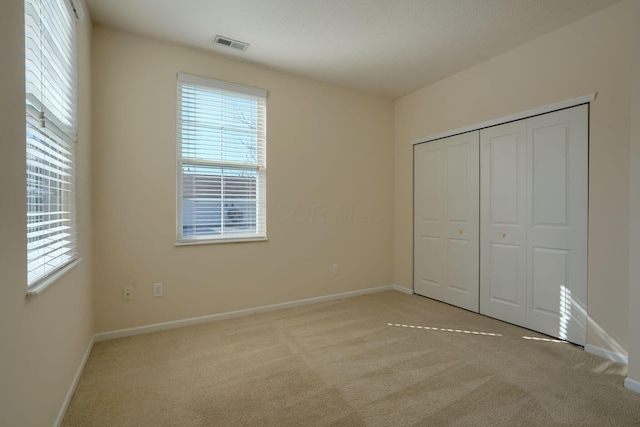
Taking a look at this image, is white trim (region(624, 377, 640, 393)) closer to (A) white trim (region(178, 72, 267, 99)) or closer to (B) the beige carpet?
(B) the beige carpet

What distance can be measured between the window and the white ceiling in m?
0.44

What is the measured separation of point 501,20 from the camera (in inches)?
102

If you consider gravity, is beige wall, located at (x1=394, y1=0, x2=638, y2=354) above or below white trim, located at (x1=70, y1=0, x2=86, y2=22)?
below

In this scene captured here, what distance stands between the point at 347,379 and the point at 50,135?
235 cm

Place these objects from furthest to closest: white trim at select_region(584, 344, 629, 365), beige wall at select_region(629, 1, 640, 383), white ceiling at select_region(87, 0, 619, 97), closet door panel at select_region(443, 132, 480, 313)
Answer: closet door panel at select_region(443, 132, 480, 313), white ceiling at select_region(87, 0, 619, 97), white trim at select_region(584, 344, 629, 365), beige wall at select_region(629, 1, 640, 383)

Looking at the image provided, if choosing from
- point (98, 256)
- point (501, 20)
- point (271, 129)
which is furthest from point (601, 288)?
point (98, 256)

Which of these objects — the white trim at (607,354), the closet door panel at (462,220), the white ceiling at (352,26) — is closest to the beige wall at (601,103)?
the white trim at (607,354)

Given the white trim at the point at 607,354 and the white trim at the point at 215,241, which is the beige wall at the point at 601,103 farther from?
the white trim at the point at 215,241

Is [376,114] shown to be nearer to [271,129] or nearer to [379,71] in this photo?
[379,71]

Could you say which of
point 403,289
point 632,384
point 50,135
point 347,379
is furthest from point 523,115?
point 50,135

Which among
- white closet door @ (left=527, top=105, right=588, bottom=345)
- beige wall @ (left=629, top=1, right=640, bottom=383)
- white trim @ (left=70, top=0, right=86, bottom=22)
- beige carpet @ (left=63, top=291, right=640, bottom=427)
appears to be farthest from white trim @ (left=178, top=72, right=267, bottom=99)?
beige wall @ (left=629, top=1, right=640, bottom=383)

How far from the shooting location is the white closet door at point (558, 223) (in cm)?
257

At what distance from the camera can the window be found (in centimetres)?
306

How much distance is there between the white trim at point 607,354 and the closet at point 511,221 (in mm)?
64
